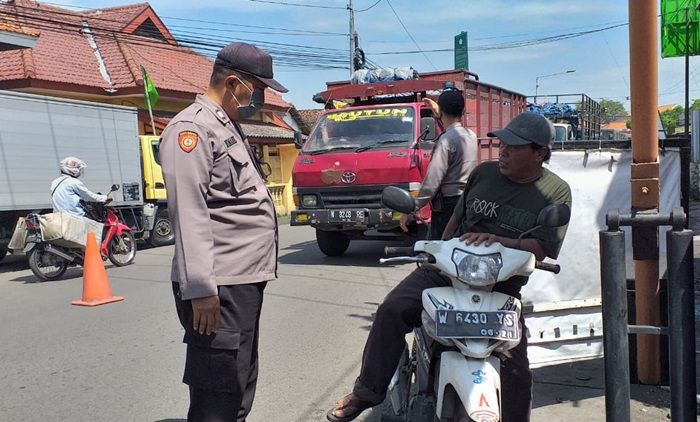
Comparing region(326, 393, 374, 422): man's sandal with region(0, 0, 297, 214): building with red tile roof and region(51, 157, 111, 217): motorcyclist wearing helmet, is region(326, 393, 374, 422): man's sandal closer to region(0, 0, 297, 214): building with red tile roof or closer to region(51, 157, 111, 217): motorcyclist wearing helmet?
region(51, 157, 111, 217): motorcyclist wearing helmet

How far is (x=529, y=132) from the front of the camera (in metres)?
2.78

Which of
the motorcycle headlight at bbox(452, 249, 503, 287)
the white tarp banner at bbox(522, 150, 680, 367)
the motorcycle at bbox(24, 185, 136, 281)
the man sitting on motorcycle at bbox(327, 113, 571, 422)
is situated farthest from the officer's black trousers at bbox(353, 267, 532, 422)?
the motorcycle at bbox(24, 185, 136, 281)

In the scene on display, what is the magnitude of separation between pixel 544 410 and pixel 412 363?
40.0 inches

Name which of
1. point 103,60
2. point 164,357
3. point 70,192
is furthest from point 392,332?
point 103,60

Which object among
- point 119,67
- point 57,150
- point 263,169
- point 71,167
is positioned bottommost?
point 263,169

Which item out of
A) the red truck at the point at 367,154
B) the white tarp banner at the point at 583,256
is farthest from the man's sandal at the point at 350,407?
the red truck at the point at 367,154

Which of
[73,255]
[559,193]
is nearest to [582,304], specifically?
[559,193]

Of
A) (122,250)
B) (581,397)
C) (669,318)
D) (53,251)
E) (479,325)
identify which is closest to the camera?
(669,318)

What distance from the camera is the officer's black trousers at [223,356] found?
2391mm

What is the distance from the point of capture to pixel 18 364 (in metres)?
4.64

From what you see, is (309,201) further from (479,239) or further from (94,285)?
(479,239)

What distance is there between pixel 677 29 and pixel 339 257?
50.9ft

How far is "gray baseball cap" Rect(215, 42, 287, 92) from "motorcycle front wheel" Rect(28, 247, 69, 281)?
721 cm

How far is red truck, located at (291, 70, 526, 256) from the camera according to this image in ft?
26.4
